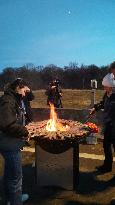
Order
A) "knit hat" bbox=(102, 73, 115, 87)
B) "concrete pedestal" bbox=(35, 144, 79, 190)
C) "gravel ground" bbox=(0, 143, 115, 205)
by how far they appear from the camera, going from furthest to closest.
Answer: "knit hat" bbox=(102, 73, 115, 87)
"concrete pedestal" bbox=(35, 144, 79, 190)
"gravel ground" bbox=(0, 143, 115, 205)

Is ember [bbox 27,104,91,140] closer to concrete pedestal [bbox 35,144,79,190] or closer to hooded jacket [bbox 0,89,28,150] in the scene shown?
concrete pedestal [bbox 35,144,79,190]

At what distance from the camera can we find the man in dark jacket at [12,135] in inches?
222

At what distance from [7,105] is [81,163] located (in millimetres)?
4084

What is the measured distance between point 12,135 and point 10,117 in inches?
11.0

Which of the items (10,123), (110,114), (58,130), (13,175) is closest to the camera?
(10,123)

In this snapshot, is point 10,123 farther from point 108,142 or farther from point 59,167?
point 108,142

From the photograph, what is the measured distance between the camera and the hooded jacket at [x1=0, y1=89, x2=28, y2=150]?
5.62 meters

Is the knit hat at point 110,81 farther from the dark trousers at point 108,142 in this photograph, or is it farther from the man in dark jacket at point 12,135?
the man in dark jacket at point 12,135

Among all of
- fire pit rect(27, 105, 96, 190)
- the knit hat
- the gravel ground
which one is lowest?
the gravel ground

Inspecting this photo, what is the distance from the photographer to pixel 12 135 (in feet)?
18.8

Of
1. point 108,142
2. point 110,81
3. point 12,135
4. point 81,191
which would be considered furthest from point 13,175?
point 110,81

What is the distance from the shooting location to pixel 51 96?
16.9 m

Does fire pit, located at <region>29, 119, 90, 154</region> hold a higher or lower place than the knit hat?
lower

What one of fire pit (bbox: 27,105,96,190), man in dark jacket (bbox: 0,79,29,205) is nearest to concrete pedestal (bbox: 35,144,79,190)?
fire pit (bbox: 27,105,96,190)
